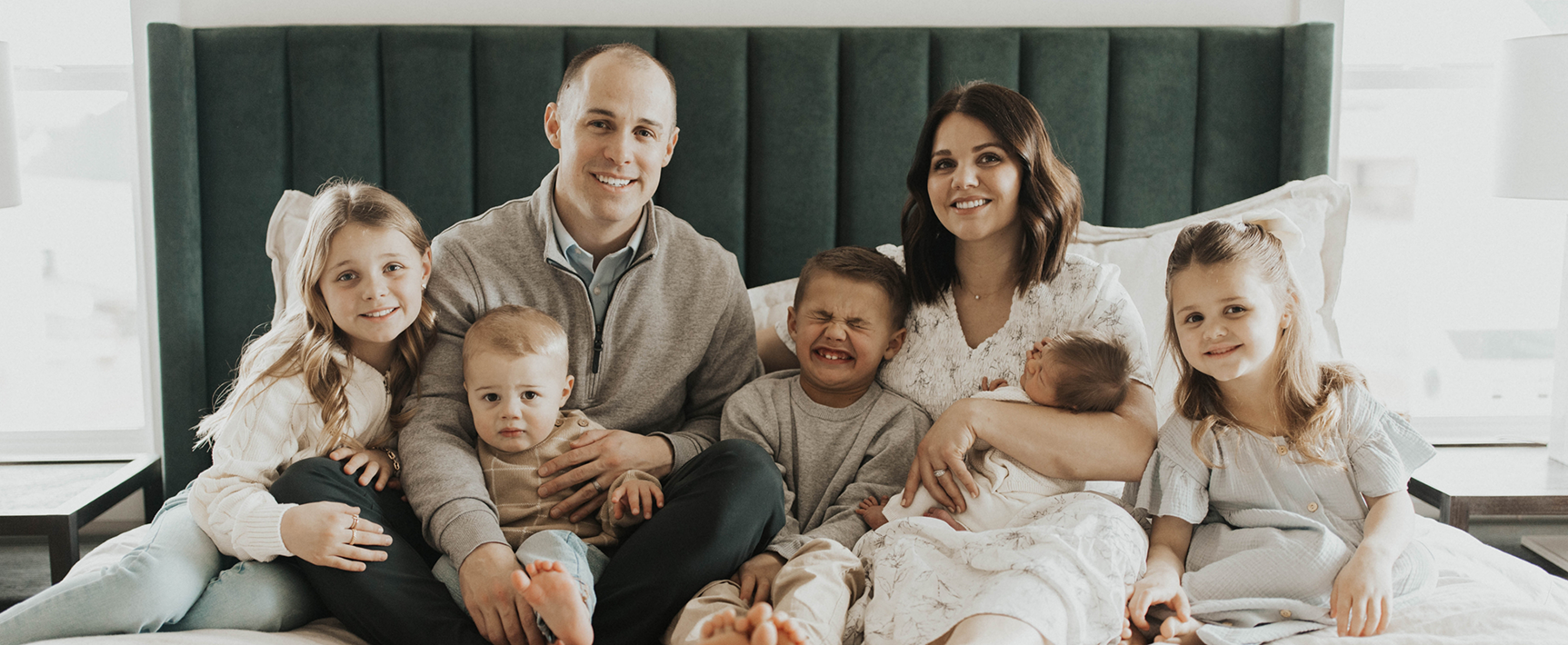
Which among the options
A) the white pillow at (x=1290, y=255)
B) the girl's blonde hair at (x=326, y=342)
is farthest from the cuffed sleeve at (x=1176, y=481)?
the girl's blonde hair at (x=326, y=342)

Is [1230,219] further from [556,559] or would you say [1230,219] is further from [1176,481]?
[556,559]

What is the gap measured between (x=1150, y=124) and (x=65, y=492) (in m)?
2.49

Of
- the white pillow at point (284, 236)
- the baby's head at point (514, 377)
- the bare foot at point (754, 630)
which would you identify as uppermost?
the white pillow at point (284, 236)

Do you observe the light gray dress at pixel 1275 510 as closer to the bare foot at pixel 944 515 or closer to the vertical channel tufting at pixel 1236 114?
the bare foot at pixel 944 515

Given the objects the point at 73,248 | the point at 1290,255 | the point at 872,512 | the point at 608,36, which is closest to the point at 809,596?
the point at 872,512

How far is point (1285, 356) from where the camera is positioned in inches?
56.4

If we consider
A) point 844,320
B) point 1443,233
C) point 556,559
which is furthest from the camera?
point 1443,233

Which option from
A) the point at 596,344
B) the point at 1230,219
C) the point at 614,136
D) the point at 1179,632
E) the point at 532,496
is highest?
the point at 614,136

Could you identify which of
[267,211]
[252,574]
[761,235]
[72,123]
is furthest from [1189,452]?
[72,123]

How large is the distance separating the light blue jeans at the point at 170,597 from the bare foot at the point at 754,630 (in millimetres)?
662

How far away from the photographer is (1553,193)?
195 centimetres

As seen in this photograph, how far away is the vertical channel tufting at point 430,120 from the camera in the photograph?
7.04 feet

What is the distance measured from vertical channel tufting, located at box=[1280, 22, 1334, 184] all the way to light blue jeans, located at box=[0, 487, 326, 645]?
223cm

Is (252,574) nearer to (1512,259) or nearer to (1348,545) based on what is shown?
(1348,545)
